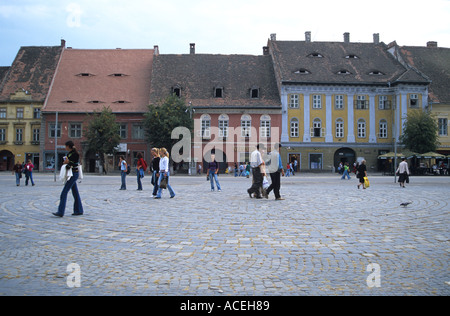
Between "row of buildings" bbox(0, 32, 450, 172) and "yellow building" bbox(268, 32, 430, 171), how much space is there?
0.12 meters

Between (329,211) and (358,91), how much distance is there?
40.8 m

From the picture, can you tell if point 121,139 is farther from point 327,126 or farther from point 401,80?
point 401,80

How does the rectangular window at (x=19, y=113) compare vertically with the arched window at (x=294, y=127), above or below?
above

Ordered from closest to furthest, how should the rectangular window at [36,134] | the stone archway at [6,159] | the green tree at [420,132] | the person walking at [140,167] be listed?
the person walking at [140,167] → the green tree at [420,132] → the rectangular window at [36,134] → the stone archway at [6,159]

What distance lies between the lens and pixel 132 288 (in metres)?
4.14

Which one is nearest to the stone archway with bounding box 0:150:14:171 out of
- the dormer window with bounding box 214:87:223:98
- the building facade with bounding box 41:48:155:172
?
the building facade with bounding box 41:48:155:172

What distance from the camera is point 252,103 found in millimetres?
47281

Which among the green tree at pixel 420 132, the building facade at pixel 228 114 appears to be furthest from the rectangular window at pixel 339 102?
the green tree at pixel 420 132

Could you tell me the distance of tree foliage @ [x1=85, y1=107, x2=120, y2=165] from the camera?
4334 cm

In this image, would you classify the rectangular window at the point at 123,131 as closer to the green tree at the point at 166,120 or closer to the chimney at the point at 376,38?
the green tree at the point at 166,120

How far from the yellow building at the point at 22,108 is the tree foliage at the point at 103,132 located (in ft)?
33.1

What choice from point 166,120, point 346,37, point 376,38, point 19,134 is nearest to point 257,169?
point 166,120

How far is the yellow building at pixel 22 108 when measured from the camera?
4928 cm

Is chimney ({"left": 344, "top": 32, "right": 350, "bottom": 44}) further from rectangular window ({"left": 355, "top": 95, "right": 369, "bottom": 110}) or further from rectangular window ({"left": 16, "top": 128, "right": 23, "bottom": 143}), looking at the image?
rectangular window ({"left": 16, "top": 128, "right": 23, "bottom": 143})
